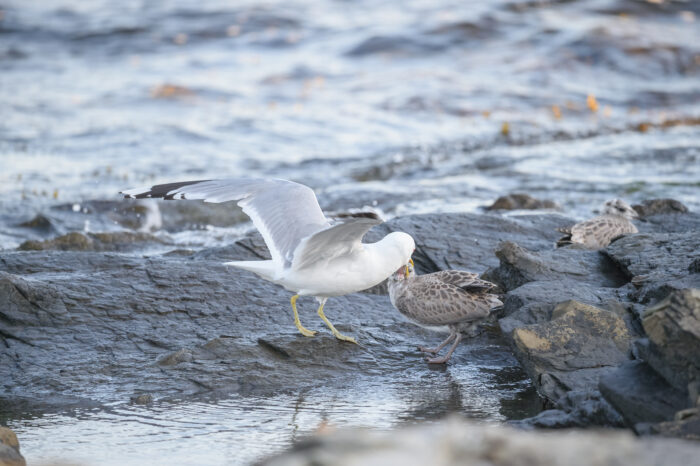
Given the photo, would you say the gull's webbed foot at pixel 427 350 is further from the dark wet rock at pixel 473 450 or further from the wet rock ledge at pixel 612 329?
the dark wet rock at pixel 473 450

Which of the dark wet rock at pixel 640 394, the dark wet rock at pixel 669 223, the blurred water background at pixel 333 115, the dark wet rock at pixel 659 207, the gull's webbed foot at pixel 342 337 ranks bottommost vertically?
the blurred water background at pixel 333 115

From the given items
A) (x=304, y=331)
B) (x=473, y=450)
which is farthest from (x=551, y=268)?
(x=473, y=450)

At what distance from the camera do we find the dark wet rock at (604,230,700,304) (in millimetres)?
5938

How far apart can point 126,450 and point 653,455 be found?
127 inches

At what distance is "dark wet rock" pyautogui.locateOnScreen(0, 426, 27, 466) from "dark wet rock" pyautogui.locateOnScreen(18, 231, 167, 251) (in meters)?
5.38

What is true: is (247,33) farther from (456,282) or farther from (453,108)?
(456,282)

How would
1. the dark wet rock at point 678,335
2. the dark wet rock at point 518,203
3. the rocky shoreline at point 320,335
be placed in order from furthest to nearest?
the dark wet rock at point 518,203 → the rocky shoreline at point 320,335 → the dark wet rock at point 678,335

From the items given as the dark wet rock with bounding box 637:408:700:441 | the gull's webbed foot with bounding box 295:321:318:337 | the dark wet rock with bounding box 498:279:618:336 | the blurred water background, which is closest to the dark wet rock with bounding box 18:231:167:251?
the blurred water background

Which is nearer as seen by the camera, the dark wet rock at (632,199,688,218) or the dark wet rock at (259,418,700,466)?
the dark wet rock at (259,418,700,466)

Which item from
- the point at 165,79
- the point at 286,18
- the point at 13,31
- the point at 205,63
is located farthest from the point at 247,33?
the point at 13,31

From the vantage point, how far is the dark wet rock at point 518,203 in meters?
11.5

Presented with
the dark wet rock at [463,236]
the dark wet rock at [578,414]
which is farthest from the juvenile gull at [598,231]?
Answer: the dark wet rock at [578,414]

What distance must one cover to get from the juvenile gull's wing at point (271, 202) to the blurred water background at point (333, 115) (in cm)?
115

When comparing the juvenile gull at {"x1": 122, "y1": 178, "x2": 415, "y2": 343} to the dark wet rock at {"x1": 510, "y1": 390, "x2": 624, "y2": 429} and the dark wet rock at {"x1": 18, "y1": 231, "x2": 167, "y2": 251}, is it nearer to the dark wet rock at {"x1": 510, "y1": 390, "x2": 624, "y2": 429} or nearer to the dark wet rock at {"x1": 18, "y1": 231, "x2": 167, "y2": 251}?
the dark wet rock at {"x1": 510, "y1": 390, "x2": 624, "y2": 429}
